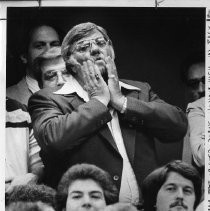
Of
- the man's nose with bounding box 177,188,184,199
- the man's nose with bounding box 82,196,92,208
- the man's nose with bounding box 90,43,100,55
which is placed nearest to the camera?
the man's nose with bounding box 82,196,92,208

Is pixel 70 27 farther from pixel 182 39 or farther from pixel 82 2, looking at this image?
pixel 182 39

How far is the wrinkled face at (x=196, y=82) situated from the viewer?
5340mm

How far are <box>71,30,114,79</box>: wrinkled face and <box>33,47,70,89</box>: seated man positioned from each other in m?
0.13

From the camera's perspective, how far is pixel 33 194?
17.0ft

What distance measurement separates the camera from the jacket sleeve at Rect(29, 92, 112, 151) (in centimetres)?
518

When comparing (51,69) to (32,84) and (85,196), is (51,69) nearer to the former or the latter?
(32,84)

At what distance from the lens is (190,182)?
5.25 m

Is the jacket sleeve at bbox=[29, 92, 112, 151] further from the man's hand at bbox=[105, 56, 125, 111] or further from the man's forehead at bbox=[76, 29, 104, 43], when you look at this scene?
the man's forehead at bbox=[76, 29, 104, 43]

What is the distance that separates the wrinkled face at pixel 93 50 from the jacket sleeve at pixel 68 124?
33 centimetres

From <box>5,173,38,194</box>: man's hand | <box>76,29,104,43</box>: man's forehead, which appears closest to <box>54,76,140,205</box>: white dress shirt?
<box>76,29,104,43</box>: man's forehead

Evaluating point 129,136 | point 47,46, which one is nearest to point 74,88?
point 47,46

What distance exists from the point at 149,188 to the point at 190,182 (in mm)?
331

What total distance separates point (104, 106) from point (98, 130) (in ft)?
0.64

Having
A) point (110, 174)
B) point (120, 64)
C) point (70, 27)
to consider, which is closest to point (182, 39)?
point (120, 64)
